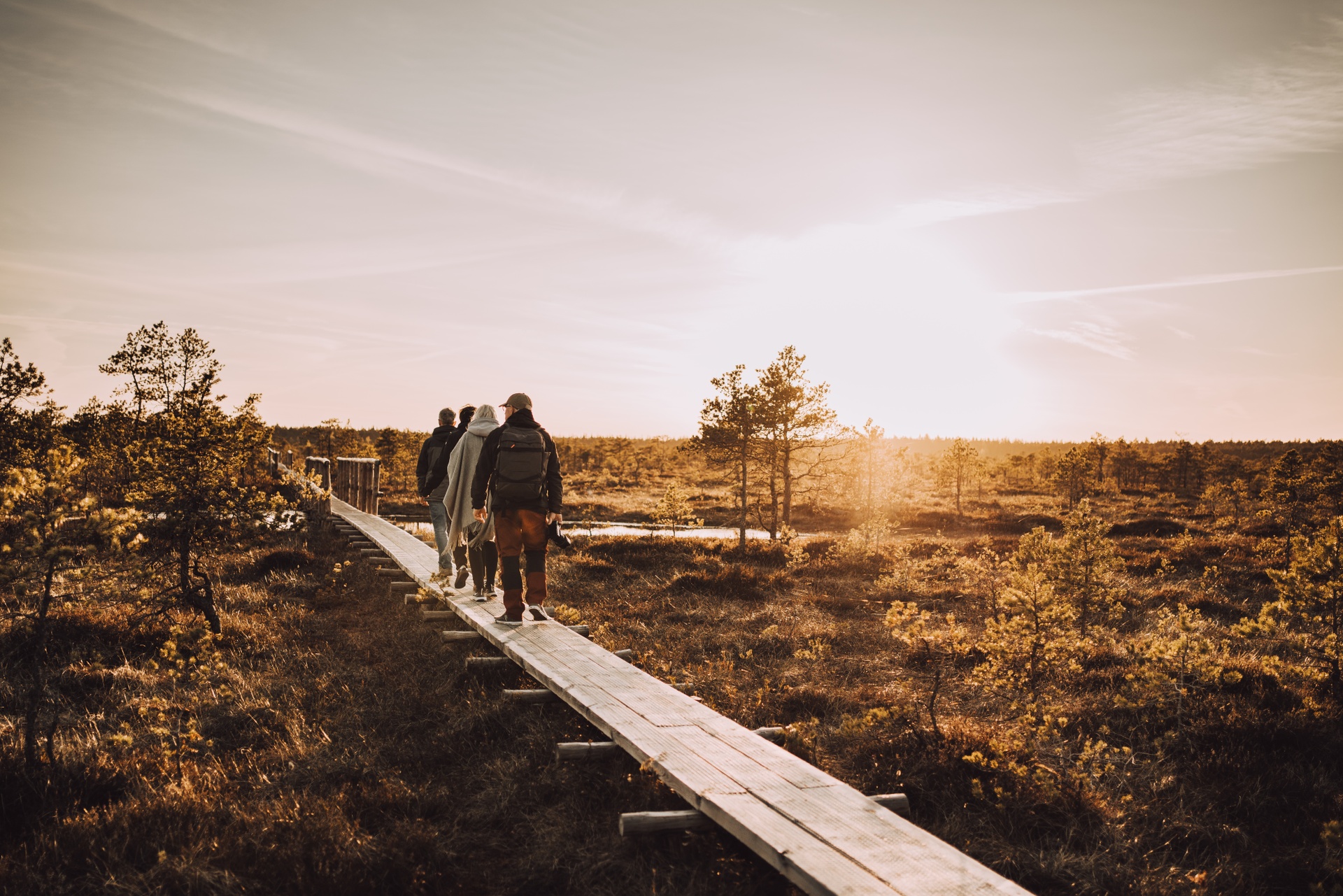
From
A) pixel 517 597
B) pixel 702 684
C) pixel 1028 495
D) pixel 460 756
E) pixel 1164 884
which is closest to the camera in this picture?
Answer: pixel 1164 884

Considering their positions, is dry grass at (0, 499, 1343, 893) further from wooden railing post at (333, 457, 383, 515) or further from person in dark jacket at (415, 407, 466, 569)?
wooden railing post at (333, 457, 383, 515)

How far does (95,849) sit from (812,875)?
4.06 meters

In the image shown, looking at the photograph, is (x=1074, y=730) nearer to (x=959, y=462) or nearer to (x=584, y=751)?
(x=584, y=751)

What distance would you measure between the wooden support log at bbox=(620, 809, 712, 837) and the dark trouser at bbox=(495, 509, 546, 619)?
3833mm

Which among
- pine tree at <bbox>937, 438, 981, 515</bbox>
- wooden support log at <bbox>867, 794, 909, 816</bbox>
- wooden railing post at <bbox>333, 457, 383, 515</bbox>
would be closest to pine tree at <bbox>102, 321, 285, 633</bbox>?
wooden support log at <bbox>867, 794, 909, 816</bbox>

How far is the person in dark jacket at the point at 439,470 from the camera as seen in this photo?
969 centimetres

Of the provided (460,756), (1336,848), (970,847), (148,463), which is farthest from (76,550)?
(1336,848)

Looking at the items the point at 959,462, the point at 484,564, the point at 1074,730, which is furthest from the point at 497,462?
the point at 959,462

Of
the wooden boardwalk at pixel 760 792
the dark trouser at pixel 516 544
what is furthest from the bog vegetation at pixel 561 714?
the dark trouser at pixel 516 544

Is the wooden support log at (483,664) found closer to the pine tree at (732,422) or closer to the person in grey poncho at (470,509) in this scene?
the person in grey poncho at (470,509)

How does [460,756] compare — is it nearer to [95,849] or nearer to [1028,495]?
[95,849]

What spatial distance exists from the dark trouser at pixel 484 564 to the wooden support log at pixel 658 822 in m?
5.41

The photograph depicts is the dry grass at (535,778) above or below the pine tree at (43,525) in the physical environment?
below

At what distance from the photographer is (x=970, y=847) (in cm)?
429
